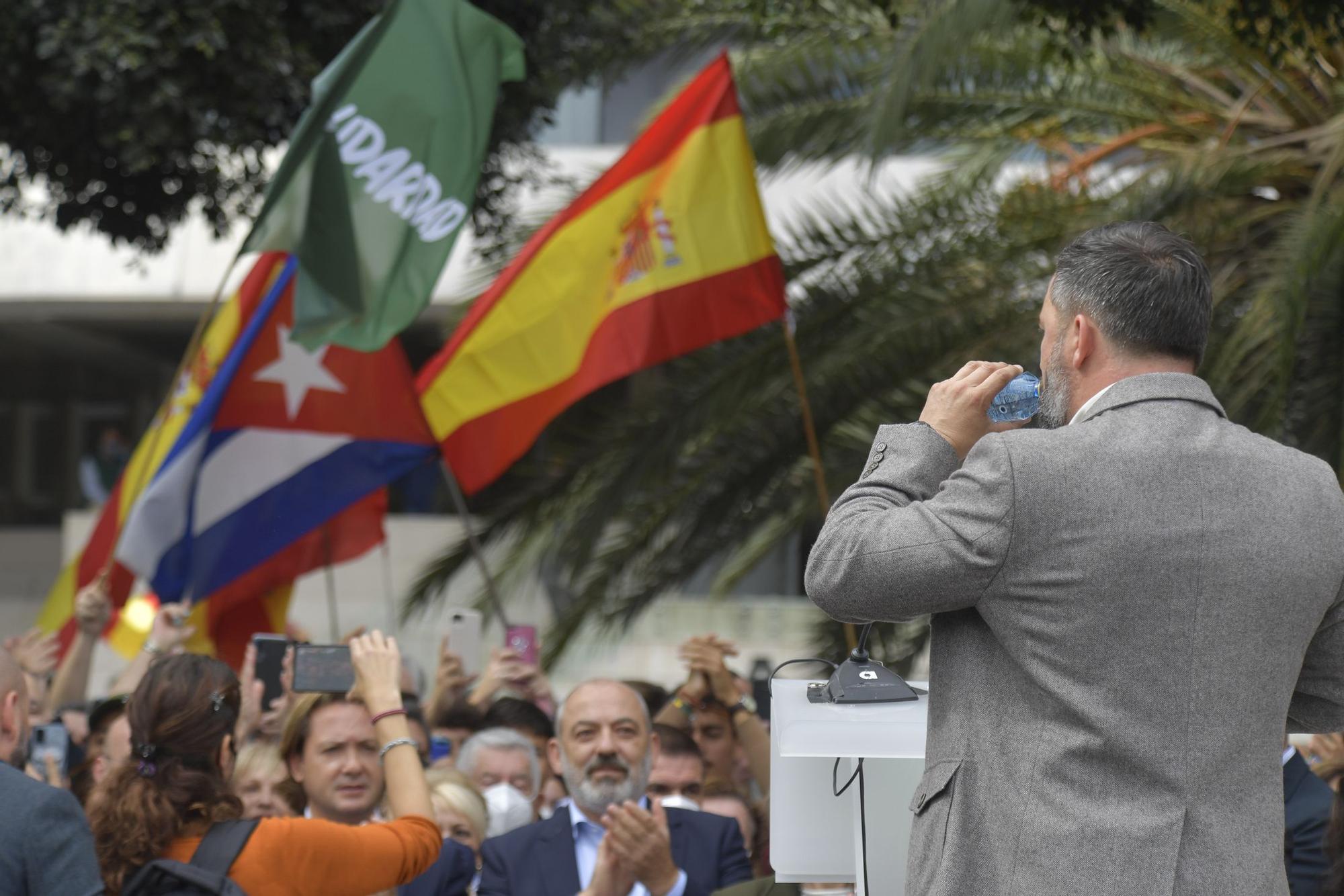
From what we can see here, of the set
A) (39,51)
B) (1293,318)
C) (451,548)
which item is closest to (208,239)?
(451,548)

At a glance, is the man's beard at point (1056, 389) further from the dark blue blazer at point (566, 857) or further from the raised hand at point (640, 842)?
the dark blue blazer at point (566, 857)

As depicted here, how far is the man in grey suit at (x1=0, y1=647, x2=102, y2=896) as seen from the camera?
2.88 meters

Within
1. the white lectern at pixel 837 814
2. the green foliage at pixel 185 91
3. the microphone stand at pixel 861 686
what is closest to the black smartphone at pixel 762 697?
the white lectern at pixel 837 814

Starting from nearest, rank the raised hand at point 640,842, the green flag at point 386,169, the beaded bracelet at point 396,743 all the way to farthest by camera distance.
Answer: the beaded bracelet at point 396,743, the raised hand at point 640,842, the green flag at point 386,169

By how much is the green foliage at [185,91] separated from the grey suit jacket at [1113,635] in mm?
5732

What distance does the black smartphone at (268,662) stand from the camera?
17.0 ft

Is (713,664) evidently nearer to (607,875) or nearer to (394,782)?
(607,875)

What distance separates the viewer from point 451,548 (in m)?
9.43

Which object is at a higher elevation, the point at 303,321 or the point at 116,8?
the point at 116,8

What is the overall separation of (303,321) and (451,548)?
3612 mm

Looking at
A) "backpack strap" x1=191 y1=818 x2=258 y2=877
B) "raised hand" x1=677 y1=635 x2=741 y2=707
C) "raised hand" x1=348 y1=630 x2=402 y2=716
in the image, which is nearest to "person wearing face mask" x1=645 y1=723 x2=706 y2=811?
"raised hand" x1=677 y1=635 x2=741 y2=707

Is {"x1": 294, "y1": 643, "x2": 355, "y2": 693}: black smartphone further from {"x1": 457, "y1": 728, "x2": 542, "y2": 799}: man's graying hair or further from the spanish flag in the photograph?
the spanish flag

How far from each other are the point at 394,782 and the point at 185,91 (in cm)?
500

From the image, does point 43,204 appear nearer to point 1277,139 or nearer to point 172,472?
point 172,472
